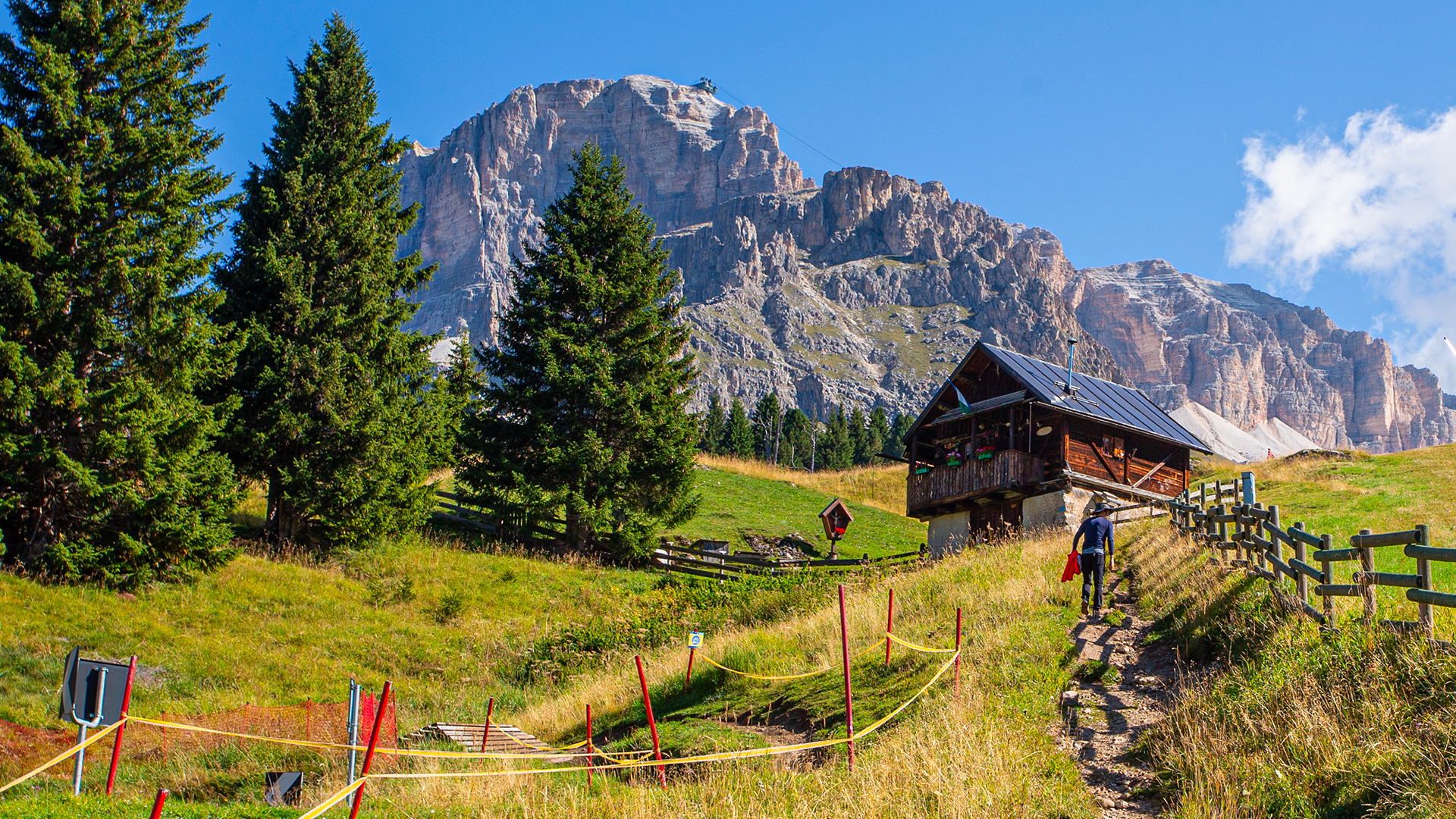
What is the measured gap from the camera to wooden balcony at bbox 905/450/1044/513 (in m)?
28.4

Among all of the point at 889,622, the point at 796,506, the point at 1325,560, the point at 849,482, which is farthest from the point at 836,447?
the point at 1325,560

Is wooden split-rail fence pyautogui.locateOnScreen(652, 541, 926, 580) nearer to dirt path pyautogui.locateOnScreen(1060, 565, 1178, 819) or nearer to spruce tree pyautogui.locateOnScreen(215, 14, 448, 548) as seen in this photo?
spruce tree pyautogui.locateOnScreen(215, 14, 448, 548)

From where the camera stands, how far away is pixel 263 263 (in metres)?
24.1

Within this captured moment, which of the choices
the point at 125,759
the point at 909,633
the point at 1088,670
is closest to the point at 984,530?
the point at 909,633

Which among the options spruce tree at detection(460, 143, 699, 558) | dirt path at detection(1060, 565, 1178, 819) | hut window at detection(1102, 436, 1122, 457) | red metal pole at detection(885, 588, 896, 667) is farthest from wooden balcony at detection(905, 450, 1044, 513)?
dirt path at detection(1060, 565, 1178, 819)

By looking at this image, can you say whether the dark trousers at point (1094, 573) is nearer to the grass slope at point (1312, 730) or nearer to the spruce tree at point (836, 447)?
the grass slope at point (1312, 730)

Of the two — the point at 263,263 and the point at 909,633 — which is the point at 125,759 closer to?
the point at 909,633

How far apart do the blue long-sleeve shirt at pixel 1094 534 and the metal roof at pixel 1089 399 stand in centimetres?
1357

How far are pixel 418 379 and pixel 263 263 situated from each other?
17.4 ft

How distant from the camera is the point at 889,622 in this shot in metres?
11.9

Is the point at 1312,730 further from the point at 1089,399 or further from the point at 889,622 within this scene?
the point at 1089,399

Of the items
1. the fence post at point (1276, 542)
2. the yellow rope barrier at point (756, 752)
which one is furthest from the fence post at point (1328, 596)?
the yellow rope barrier at point (756, 752)

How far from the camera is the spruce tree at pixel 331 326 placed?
23.7 meters

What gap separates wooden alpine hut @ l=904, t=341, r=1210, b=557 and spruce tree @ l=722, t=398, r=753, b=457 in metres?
58.9
